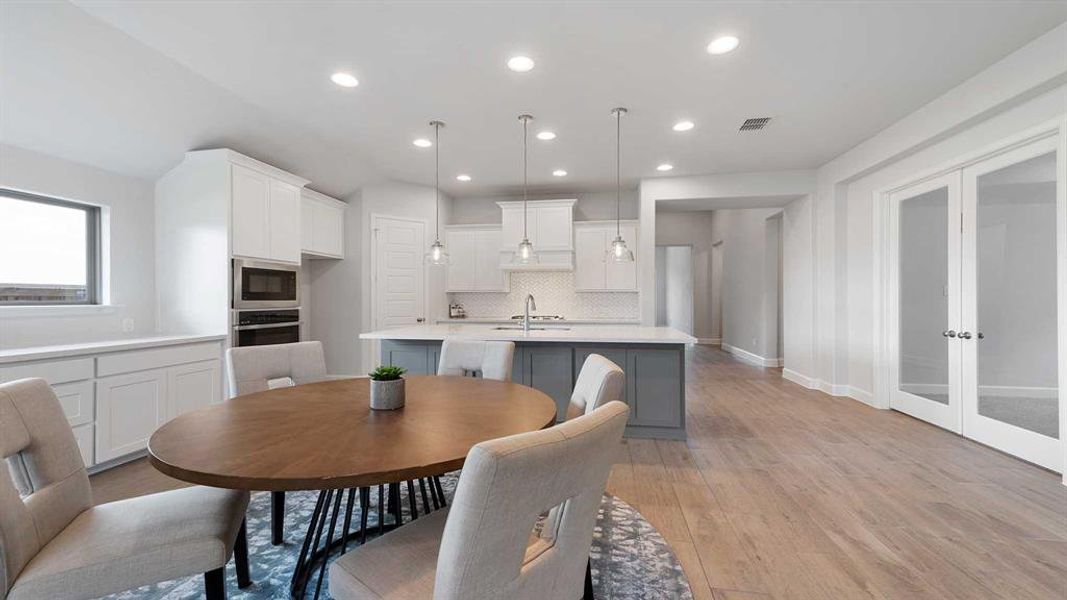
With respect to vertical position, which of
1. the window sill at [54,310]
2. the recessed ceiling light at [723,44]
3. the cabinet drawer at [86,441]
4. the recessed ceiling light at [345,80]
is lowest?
the cabinet drawer at [86,441]

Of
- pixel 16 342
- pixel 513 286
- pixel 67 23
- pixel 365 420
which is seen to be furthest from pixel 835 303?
pixel 16 342

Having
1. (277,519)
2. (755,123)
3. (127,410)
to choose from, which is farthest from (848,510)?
(127,410)

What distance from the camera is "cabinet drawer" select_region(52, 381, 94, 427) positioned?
8.49 feet

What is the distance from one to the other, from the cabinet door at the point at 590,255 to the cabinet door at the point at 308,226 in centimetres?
334

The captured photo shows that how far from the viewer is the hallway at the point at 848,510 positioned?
1.78 metres

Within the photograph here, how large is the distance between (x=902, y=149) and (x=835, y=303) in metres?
1.82

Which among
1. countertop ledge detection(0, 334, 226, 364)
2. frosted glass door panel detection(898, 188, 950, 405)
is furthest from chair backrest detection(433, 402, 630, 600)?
frosted glass door panel detection(898, 188, 950, 405)

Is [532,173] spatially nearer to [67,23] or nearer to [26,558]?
[67,23]

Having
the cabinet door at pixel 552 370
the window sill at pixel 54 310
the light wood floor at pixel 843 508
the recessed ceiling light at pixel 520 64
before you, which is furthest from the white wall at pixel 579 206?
the window sill at pixel 54 310

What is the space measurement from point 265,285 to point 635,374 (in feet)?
11.6

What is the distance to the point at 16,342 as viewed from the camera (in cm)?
288

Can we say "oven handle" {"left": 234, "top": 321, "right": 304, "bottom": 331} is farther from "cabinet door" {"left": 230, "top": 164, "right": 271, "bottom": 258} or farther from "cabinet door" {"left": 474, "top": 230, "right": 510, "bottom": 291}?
"cabinet door" {"left": 474, "top": 230, "right": 510, "bottom": 291}

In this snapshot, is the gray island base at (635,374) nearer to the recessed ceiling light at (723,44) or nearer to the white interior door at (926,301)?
the recessed ceiling light at (723,44)

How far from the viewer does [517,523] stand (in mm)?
772
